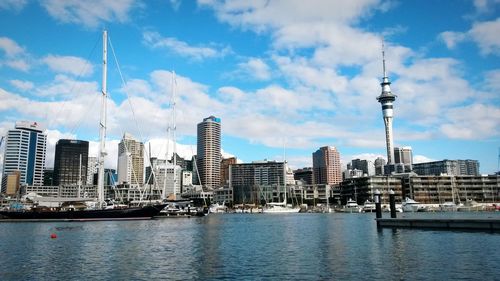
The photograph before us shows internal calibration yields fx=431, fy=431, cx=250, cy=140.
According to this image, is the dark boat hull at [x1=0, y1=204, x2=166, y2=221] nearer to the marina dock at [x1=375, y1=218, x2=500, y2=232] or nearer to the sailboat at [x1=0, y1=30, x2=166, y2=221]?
the sailboat at [x1=0, y1=30, x2=166, y2=221]

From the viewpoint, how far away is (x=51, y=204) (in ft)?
491

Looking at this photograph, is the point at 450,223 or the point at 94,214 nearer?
the point at 450,223

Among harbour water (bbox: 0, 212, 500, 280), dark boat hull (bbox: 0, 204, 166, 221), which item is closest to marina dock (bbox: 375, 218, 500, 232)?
harbour water (bbox: 0, 212, 500, 280)

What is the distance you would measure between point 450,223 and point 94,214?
94873mm

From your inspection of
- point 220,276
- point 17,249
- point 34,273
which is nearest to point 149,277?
point 220,276

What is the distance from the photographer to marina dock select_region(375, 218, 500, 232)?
6197 cm

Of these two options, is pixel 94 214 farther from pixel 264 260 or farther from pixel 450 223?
pixel 264 260

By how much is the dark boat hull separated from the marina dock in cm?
7615

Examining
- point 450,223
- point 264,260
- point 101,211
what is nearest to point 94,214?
point 101,211

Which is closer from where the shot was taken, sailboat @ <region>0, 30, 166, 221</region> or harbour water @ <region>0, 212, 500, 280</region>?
harbour water @ <region>0, 212, 500, 280</region>

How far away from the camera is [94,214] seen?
4887 inches

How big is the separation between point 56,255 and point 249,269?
23030 millimetres

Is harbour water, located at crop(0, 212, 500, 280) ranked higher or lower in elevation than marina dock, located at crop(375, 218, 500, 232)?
lower

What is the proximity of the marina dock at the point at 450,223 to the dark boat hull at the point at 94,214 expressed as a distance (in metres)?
76.1
